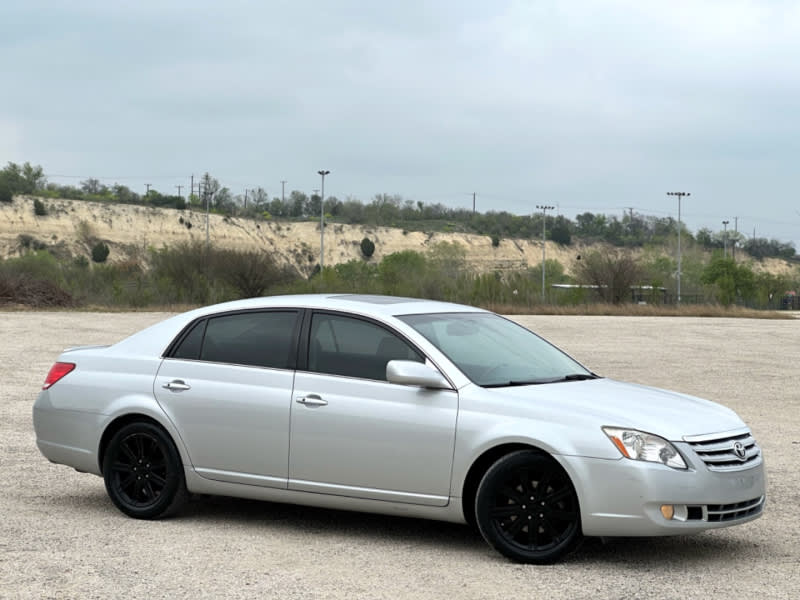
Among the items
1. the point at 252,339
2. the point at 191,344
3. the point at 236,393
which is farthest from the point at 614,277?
the point at 236,393

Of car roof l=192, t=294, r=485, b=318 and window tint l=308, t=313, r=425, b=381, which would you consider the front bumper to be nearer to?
window tint l=308, t=313, r=425, b=381

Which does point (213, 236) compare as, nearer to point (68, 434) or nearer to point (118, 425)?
point (68, 434)

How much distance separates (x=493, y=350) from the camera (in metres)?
7.55

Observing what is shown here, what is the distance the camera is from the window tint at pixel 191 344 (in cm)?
800

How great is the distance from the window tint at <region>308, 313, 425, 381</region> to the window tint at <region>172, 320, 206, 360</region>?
2.95 feet

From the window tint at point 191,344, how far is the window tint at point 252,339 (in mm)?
45

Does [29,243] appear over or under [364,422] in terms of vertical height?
over

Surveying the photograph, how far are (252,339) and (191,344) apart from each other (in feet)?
1.63

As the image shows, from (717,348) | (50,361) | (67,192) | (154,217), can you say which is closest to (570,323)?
(717,348)

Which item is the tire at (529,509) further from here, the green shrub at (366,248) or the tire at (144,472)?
the green shrub at (366,248)

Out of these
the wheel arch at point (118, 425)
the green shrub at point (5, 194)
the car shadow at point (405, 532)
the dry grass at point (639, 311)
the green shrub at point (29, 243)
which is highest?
the green shrub at point (5, 194)

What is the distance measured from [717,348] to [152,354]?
23.6 m

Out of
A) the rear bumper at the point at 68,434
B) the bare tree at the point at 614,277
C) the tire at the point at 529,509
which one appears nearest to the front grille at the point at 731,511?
the tire at the point at 529,509

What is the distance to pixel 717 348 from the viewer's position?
29.6 m
